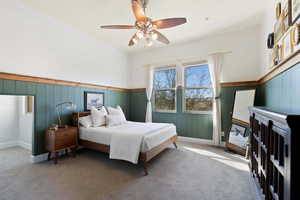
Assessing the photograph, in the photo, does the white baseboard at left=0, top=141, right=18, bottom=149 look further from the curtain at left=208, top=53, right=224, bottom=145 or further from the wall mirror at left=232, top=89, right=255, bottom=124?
the wall mirror at left=232, top=89, right=255, bottom=124

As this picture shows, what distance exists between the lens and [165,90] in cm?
480

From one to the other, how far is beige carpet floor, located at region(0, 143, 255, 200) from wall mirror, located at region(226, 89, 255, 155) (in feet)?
1.04

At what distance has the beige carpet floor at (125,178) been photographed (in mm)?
1844

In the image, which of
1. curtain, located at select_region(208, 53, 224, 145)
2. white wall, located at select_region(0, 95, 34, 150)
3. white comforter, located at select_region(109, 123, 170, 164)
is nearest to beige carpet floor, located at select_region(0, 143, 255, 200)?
white comforter, located at select_region(109, 123, 170, 164)

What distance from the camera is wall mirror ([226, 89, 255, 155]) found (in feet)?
10.4

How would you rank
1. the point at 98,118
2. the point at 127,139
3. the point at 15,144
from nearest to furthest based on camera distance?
the point at 127,139, the point at 98,118, the point at 15,144

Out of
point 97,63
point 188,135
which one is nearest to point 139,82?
point 97,63

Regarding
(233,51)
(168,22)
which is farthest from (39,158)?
(233,51)

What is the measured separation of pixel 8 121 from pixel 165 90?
458 centimetres

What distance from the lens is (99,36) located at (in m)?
3.98

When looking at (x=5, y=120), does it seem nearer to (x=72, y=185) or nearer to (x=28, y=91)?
(x=28, y=91)

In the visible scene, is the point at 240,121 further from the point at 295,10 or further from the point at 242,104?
the point at 295,10

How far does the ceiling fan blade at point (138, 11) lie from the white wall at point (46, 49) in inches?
88.7

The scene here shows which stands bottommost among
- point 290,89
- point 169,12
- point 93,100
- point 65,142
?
point 65,142
